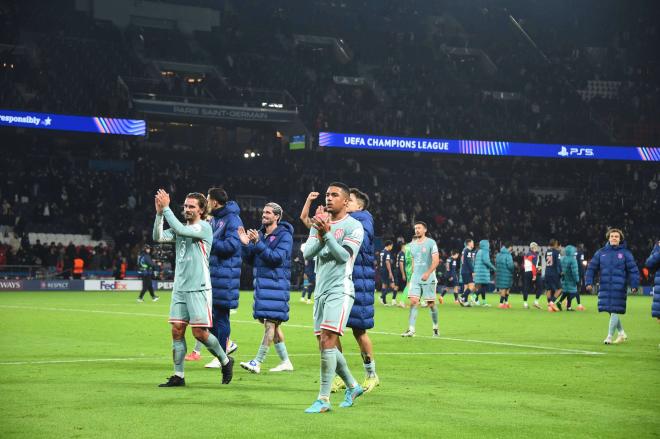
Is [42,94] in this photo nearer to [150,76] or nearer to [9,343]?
[150,76]

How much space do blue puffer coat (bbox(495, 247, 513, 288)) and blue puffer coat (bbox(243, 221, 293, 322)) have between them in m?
23.1

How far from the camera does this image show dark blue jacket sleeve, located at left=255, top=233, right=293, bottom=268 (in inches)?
545

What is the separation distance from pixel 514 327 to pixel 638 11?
5681cm

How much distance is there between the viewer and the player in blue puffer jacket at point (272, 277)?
1411cm

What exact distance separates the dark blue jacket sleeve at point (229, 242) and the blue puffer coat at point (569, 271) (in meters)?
21.7

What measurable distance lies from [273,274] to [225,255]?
111 cm

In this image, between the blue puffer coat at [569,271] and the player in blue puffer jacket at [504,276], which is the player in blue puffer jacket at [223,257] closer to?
the blue puffer coat at [569,271]

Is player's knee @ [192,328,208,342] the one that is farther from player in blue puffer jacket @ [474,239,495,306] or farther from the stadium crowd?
the stadium crowd

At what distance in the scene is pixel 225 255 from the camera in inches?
538

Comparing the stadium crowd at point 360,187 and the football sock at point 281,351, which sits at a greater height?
the stadium crowd at point 360,187

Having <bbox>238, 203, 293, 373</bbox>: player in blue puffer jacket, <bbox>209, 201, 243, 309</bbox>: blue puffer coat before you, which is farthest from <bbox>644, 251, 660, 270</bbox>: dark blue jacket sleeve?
<bbox>209, 201, 243, 309</bbox>: blue puffer coat

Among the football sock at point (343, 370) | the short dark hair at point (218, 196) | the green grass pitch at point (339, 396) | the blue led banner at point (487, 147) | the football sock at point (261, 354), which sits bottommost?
the green grass pitch at point (339, 396)

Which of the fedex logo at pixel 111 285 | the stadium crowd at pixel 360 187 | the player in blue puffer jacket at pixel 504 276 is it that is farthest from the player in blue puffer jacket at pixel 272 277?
the stadium crowd at pixel 360 187

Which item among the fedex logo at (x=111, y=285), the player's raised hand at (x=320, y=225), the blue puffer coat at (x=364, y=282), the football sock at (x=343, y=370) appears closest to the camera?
the player's raised hand at (x=320, y=225)
